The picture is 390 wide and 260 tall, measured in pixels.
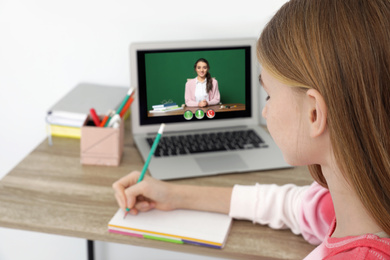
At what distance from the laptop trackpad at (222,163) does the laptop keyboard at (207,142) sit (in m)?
0.04

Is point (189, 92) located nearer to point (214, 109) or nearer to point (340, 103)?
point (214, 109)

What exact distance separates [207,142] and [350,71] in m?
0.82

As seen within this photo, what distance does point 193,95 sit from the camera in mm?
829

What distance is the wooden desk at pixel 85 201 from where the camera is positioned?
1029 millimetres

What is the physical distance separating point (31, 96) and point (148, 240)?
0.93 meters

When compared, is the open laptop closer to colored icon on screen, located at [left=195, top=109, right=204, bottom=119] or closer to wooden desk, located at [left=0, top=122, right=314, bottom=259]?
wooden desk, located at [left=0, top=122, right=314, bottom=259]

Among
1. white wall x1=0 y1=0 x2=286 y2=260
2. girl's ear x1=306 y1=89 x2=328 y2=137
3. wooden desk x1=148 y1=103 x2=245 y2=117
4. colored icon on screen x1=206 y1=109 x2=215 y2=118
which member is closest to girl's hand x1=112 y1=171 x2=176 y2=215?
wooden desk x1=148 y1=103 x2=245 y2=117

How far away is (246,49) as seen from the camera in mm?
1444

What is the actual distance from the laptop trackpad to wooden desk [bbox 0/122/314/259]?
0.08 feet

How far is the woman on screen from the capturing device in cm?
83

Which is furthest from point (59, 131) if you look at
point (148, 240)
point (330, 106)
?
point (330, 106)

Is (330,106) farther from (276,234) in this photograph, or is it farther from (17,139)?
(17,139)

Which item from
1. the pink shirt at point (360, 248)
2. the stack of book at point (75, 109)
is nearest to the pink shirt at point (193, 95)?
the pink shirt at point (360, 248)

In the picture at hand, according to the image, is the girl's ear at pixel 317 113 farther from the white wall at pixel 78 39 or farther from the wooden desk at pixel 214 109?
the white wall at pixel 78 39
